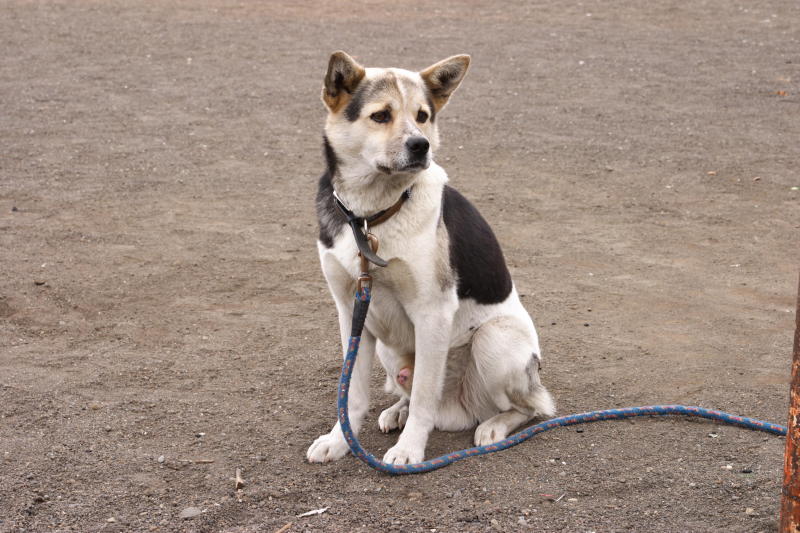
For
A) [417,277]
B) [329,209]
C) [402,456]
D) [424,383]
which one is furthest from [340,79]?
[402,456]

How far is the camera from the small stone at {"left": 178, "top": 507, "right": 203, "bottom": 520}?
11.2 ft

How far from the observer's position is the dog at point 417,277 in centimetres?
369

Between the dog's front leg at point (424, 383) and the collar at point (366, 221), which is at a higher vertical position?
the collar at point (366, 221)

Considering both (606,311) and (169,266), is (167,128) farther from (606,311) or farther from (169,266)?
(606,311)

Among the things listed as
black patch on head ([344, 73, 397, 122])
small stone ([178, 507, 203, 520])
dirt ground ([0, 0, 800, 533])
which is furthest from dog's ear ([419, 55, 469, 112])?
small stone ([178, 507, 203, 520])

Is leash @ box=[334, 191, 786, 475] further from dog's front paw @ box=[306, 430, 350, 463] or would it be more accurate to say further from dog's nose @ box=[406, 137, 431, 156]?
dog's nose @ box=[406, 137, 431, 156]

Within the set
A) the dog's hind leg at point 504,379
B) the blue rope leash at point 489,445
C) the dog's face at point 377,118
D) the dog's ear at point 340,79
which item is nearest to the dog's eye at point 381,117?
the dog's face at point 377,118

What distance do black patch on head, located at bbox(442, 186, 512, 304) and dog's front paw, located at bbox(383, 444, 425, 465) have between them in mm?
691

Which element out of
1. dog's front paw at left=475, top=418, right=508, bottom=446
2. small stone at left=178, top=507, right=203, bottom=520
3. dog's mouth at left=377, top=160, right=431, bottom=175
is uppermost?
dog's mouth at left=377, top=160, right=431, bottom=175

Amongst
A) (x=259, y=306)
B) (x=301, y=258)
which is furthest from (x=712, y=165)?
(x=259, y=306)

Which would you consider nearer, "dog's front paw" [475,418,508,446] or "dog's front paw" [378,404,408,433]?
"dog's front paw" [475,418,508,446]

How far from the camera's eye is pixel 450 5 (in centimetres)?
1584

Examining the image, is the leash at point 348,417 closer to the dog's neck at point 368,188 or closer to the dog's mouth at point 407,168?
the dog's neck at point 368,188

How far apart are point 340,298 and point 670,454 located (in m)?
1.53
